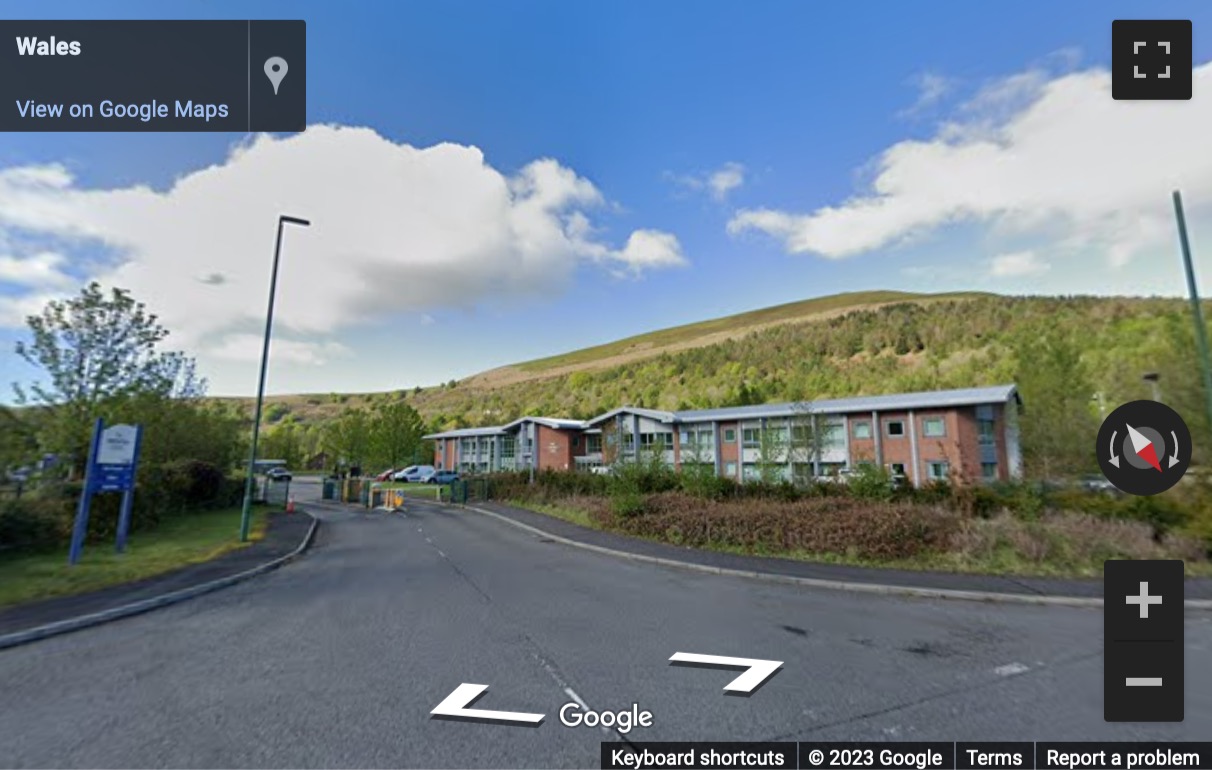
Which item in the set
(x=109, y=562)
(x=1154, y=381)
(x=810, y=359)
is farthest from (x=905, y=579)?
(x=810, y=359)

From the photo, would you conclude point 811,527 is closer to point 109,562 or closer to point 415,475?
point 109,562

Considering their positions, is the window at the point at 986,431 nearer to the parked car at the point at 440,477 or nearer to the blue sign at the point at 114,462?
the blue sign at the point at 114,462

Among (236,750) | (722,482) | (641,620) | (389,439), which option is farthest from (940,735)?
(389,439)

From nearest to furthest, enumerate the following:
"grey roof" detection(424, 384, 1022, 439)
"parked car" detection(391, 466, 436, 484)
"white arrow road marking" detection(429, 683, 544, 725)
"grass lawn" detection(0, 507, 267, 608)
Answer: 1. "white arrow road marking" detection(429, 683, 544, 725)
2. "grass lawn" detection(0, 507, 267, 608)
3. "grey roof" detection(424, 384, 1022, 439)
4. "parked car" detection(391, 466, 436, 484)

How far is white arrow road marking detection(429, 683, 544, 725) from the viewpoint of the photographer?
4.18 m

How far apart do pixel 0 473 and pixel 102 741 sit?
1396cm

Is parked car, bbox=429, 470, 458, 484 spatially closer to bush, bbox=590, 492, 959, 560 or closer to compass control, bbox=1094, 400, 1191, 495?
bush, bbox=590, 492, 959, 560

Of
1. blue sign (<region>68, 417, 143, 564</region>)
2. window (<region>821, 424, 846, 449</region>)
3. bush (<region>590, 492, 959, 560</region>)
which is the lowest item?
bush (<region>590, 492, 959, 560</region>)

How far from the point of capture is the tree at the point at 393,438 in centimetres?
5425

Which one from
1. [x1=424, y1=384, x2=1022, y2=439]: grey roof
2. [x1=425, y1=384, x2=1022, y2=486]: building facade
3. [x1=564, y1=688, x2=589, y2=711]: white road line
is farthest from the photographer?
[x1=424, y1=384, x2=1022, y2=439]: grey roof

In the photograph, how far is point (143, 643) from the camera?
6410 millimetres

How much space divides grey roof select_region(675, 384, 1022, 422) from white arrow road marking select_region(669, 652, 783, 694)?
27077 millimetres

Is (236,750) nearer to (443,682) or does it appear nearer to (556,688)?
(443,682)

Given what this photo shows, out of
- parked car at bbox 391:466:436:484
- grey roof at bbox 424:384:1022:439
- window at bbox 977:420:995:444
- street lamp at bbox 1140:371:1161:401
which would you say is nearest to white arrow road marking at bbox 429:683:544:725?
street lamp at bbox 1140:371:1161:401
